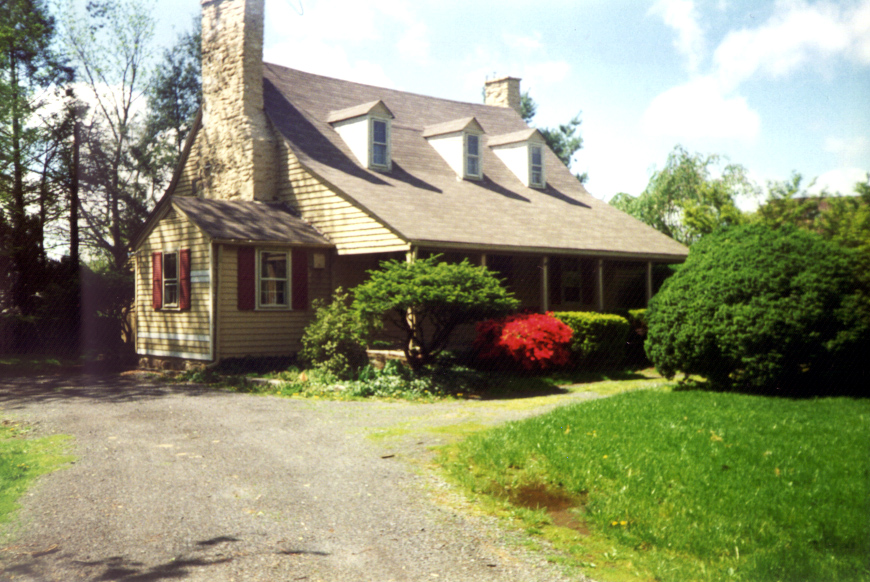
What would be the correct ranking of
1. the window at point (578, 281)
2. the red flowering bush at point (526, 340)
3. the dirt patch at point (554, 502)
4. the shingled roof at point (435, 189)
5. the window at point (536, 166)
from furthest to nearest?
the window at point (536, 166)
the window at point (578, 281)
the shingled roof at point (435, 189)
the red flowering bush at point (526, 340)
the dirt patch at point (554, 502)

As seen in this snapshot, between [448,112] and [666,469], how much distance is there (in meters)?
21.3

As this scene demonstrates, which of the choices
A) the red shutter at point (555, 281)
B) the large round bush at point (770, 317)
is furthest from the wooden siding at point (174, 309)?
the red shutter at point (555, 281)

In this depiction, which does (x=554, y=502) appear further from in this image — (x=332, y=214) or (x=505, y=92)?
(x=505, y=92)

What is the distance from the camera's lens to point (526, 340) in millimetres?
14297

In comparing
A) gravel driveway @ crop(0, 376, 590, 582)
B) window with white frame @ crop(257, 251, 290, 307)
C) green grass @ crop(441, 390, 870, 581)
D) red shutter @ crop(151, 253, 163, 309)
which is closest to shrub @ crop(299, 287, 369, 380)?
window with white frame @ crop(257, 251, 290, 307)

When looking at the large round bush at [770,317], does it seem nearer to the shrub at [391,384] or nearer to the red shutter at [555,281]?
the shrub at [391,384]

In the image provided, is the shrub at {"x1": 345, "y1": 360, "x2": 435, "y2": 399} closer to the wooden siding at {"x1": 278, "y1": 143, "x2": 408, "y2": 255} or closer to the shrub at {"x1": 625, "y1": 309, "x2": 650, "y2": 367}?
the wooden siding at {"x1": 278, "y1": 143, "x2": 408, "y2": 255}

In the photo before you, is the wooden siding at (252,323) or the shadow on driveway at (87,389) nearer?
the shadow on driveway at (87,389)

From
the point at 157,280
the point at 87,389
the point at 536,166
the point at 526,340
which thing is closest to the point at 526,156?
the point at 536,166

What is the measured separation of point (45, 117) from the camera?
27.8 meters

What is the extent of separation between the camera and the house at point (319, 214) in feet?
54.4

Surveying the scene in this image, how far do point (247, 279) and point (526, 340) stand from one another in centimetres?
666

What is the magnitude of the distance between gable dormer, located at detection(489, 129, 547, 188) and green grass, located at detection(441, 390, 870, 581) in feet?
52.0

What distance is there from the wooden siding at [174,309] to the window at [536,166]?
39.6 feet
